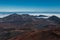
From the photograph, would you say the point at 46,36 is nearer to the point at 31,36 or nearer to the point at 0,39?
the point at 31,36

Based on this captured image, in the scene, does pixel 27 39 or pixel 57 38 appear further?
pixel 27 39

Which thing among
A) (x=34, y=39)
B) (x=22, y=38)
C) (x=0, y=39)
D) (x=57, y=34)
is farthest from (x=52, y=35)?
(x=0, y=39)

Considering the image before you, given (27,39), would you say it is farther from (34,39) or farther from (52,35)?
(52,35)

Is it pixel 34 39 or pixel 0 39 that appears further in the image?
pixel 0 39

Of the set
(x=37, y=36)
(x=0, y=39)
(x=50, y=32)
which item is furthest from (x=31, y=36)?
(x=0, y=39)

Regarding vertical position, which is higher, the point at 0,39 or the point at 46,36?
the point at 46,36

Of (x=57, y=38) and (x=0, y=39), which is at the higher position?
(x=57, y=38)

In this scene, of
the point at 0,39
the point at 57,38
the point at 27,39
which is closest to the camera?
the point at 57,38

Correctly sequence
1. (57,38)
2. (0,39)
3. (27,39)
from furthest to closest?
1. (0,39)
2. (27,39)
3. (57,38)
